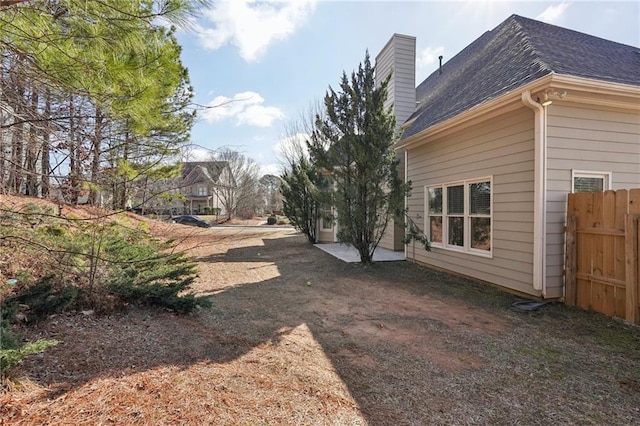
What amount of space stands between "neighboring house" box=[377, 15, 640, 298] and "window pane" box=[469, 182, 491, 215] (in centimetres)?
2

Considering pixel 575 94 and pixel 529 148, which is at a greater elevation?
pixel 575 94

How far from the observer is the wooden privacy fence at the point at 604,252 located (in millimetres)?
3906

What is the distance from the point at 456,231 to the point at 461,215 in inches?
16.6

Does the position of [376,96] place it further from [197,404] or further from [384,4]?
[197,404]

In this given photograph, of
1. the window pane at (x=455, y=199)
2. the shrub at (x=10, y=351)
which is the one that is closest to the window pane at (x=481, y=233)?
the window pane at (x=455, y=199)

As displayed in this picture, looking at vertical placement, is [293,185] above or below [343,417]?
above

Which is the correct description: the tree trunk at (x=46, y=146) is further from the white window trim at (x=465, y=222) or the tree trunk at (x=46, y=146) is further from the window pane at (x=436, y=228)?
the window pane at (x=436, y=228)

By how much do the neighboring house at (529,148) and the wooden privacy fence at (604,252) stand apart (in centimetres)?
20

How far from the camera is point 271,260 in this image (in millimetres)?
9180

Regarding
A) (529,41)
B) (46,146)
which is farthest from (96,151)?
(529,41)

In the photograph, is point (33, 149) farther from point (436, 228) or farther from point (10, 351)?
point (436, 228)

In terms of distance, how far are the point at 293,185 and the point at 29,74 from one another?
34.0 ft

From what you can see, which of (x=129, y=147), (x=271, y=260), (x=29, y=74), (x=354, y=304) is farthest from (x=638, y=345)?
(x=271, y=260)

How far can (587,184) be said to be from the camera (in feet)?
16.7
